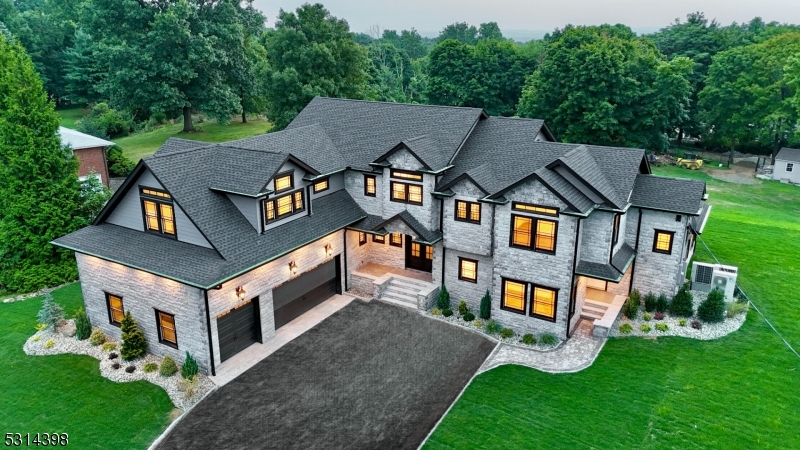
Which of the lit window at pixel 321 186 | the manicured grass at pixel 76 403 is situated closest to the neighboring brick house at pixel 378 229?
the lit window at pixel 321 186

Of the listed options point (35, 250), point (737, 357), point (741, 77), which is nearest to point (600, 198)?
point (737, 357)

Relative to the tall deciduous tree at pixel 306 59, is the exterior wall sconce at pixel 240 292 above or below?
below

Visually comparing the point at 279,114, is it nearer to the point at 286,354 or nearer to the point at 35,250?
the point at 35,250

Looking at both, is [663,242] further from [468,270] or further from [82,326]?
[82,326]

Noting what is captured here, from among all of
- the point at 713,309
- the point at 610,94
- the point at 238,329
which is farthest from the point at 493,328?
the point at 610,94

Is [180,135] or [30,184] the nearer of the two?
[30,184]

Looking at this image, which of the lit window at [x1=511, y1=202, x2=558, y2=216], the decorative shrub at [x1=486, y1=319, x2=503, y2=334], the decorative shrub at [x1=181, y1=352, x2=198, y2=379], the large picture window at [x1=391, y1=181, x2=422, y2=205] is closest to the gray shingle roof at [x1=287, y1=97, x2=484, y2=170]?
the large picture window at [x1=391, y1=181, x2=422, y2=205]

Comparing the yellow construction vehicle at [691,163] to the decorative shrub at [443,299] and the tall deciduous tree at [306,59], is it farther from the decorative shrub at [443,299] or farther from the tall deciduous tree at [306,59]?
the decorative shrub at [443,299]
